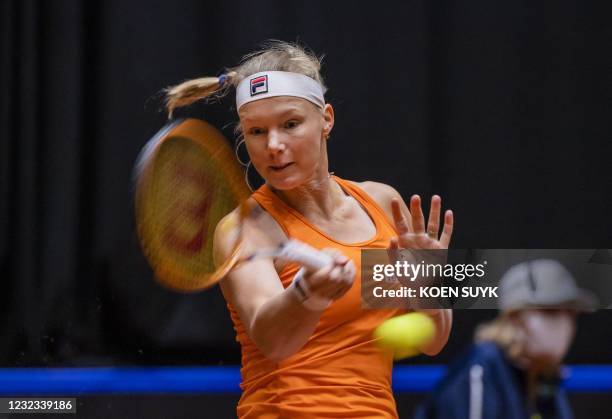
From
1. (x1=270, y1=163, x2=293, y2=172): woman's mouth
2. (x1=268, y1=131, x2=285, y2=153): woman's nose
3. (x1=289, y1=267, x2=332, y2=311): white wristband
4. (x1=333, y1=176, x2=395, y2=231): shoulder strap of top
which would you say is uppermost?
(x1=268, y1=131, x2=285, y2=153): woman's nose

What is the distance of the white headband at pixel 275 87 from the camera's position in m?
1.48

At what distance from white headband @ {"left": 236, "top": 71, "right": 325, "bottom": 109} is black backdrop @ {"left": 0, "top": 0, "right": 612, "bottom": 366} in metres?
0.84

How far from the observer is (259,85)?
4.86 feet

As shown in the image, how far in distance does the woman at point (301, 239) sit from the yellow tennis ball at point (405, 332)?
0.01 meters

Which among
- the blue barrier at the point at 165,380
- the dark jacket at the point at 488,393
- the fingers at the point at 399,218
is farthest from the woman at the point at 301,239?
the blue barrier at the point at 165,380

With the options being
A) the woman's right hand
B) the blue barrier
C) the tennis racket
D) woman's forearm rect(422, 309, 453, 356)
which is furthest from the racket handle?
the blue barrier

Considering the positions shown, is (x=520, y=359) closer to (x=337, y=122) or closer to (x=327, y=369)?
(x=327, y=369)

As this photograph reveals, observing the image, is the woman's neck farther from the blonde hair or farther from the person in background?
the person in background

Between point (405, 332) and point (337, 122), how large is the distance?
95cm

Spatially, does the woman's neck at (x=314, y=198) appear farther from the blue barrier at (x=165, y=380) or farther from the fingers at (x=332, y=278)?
the blue barrier at (x=165, y=380)

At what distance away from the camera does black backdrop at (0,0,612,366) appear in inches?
93.0

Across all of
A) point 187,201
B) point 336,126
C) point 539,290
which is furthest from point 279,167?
point 336,126

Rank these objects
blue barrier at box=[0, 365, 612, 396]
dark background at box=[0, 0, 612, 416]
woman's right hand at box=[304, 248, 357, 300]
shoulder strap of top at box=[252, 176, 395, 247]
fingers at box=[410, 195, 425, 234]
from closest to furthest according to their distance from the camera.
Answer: woman's right hand at box=[304, 248, 357, 300] → fingers at box=[410, 195, 425, 234] → shoulder strap of top at box=[252, 176, 395, 247] → blue barrier at box=[0, 365, 612, 396] → dark background at box=[0, 0, 612, 416]

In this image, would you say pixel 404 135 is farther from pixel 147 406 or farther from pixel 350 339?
pixel 350 339
